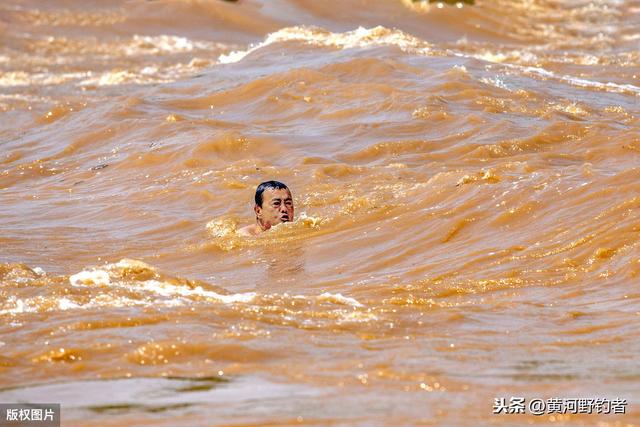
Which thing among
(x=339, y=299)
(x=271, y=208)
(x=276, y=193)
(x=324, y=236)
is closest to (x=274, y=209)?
(x=271, y=208)

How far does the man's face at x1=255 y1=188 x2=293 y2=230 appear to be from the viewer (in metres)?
10.8

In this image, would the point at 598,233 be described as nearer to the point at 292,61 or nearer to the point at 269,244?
the point at 269,244

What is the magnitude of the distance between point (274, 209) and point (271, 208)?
0.03 m

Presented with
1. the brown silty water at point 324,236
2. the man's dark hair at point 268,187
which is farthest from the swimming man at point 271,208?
the brown silty water at point 324,236

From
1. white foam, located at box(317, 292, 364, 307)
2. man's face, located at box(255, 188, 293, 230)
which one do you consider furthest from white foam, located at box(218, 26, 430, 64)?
white foam, located at box(317, 292, 364, 307)

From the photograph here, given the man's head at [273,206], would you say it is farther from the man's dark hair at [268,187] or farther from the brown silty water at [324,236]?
the brown silty water at [324,236]

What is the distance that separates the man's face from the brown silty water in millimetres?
215

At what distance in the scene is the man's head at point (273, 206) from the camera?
35.6 feet

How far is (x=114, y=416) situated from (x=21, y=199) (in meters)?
8.22

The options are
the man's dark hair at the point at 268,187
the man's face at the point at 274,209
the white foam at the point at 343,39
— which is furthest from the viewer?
the white foam at the point at 343,39

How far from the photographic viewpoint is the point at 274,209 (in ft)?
35.7

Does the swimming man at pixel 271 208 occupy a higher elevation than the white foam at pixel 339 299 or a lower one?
higher

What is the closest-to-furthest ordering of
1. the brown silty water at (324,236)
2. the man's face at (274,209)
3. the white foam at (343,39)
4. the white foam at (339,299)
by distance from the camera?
the brown silty water at (324,236) < the white foam at (339,299) < the man's face at (274,209) < the white foam at (343,39)

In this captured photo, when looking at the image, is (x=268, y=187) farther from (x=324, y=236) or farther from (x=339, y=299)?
(x=339, y=299)
